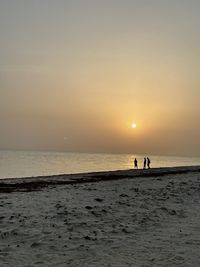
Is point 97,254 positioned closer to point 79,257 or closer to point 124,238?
point 79,257

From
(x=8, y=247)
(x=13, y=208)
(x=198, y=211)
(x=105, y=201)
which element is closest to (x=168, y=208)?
(x=198, y=211)

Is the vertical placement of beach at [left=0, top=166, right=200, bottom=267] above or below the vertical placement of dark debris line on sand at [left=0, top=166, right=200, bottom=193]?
below

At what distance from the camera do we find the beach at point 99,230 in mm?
10609

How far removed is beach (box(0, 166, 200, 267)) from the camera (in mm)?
10609

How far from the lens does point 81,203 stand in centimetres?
1748

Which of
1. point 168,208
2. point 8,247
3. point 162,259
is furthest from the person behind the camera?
point 168,208

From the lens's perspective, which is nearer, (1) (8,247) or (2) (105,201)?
(1) (8,247)

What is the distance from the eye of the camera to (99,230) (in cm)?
1340

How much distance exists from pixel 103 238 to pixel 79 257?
1.93 metres

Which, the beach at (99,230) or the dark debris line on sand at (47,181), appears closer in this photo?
the beach at (99,230)

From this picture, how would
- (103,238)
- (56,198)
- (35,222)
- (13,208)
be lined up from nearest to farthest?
1. (103,238)
2. (35,222)
3. (13,208)
4. (56,198)

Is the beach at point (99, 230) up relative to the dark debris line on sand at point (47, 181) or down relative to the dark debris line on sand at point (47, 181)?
down

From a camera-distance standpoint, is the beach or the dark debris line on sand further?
the dark debris line on sand

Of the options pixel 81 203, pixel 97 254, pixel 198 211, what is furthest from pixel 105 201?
pixel 97 254
